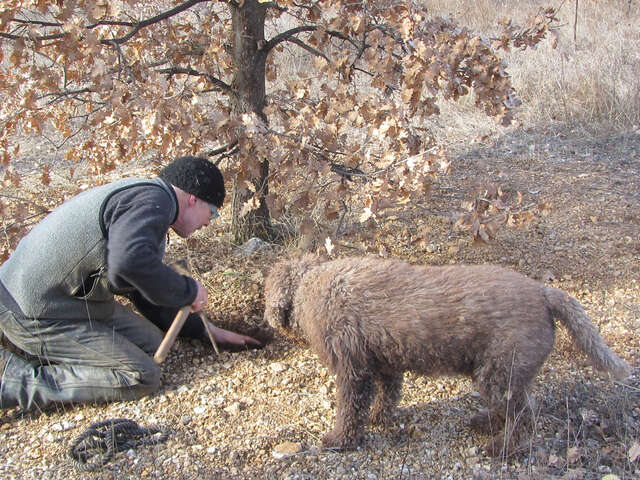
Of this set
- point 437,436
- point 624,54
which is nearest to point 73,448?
point 437,436

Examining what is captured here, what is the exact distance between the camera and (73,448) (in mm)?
3047

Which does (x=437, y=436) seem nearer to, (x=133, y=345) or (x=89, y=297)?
Answer: (x=133, y=345)

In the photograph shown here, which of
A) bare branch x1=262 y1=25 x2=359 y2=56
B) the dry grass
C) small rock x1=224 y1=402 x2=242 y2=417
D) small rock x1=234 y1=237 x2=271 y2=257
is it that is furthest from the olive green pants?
the dry grass

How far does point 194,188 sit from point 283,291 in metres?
0.82

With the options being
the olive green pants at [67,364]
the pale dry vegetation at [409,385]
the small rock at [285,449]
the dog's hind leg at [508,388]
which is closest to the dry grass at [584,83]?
the pale dry vegetation at [409,385]

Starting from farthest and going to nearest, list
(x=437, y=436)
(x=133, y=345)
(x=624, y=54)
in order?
(x=624, y=54), (x=133, y=345), (x=437, y=436)

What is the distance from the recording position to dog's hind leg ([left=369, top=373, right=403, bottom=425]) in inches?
128

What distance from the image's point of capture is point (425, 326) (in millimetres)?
2820

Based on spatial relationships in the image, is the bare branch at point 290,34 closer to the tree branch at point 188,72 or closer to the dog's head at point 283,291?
the tree branch at point 188,72

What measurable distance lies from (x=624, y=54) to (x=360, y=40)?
6319mm

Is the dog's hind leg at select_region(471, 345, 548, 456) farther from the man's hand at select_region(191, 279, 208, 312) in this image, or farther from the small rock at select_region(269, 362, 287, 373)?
the man's hand at select_region(191, 279, 208, 312)

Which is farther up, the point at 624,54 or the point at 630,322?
the point at 624,54

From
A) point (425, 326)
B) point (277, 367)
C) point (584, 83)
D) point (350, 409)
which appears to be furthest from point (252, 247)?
point (584, 83)

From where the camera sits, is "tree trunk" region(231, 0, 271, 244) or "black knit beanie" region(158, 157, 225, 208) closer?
"black knit beanie" region(158, 157, 225, 208)
